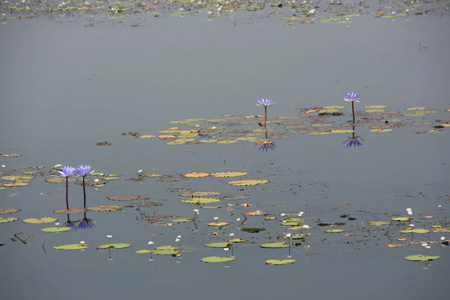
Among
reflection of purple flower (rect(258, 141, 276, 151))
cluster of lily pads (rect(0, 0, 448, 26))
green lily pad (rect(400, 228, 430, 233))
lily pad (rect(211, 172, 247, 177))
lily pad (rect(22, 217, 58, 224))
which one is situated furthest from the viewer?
cluster of lily pads (rect(0, 0, 448, 26))

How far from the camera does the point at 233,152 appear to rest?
20.4 feet

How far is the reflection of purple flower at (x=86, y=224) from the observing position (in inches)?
181

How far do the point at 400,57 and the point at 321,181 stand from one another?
17.8ft

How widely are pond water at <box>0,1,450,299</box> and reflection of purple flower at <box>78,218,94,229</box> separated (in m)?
0.08

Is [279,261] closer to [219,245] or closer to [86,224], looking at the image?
[219,245]

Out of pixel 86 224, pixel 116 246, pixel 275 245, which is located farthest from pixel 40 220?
pixel 275 245

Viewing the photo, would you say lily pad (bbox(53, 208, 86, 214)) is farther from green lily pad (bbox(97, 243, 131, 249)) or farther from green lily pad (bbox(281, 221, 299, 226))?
green lily pad (bbox(281, 221, 299, 226))

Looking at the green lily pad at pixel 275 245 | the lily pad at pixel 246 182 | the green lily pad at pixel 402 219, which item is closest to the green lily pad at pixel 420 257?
the green lily pad at pixel 402 219

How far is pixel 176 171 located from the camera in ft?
18.8

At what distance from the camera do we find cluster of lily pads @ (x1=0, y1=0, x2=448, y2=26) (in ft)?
46.1

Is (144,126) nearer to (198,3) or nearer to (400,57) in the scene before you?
(400,57)

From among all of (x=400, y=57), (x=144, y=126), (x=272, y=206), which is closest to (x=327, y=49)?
(x=400, y=57)

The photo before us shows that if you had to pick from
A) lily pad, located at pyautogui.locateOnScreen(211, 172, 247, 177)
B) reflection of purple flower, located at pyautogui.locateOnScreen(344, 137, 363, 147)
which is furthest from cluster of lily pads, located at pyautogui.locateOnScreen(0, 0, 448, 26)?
lily pad, located at pyautogui.locateOnScreen(211, 172, 247, 177)

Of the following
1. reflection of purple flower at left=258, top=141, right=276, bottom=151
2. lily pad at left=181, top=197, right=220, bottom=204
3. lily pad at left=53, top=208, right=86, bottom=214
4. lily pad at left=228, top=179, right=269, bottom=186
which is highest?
reflection of purple flower at left=258, top=141, right=276, bottom=151
